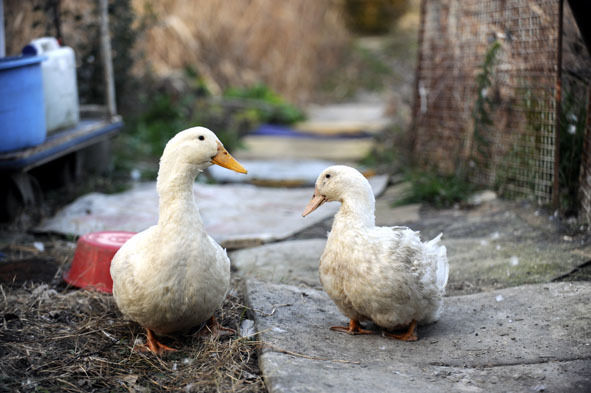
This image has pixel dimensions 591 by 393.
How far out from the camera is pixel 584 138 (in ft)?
14.5

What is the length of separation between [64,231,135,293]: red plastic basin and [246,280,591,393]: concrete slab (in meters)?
0.79

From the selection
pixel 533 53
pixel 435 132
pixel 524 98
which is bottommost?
pixel 435 132

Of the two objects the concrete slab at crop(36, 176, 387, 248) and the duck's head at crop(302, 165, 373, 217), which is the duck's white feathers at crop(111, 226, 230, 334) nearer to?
the duck's head at crop(302, 165, 373, 217)

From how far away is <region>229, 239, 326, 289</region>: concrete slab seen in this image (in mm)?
3957

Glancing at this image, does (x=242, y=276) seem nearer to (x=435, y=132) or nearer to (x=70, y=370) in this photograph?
(x=70, y=370)

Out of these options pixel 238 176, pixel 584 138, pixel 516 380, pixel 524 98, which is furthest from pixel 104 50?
pixel 516 380

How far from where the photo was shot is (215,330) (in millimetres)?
3070

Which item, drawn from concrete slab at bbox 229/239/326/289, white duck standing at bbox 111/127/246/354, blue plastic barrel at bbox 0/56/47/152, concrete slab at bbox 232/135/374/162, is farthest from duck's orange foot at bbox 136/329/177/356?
concrete slab at bbox 232/135/374/162

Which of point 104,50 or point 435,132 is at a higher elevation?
point 104,50

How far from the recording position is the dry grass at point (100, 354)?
105 inches

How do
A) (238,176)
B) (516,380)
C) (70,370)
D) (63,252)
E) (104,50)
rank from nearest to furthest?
(516,380) → (70,370) → (63,252) → (104,50) → (238,176)

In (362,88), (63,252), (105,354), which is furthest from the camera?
(362,88)

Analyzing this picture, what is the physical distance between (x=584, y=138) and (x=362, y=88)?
1055 centimetres

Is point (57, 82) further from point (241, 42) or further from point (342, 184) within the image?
point (241, 42)
